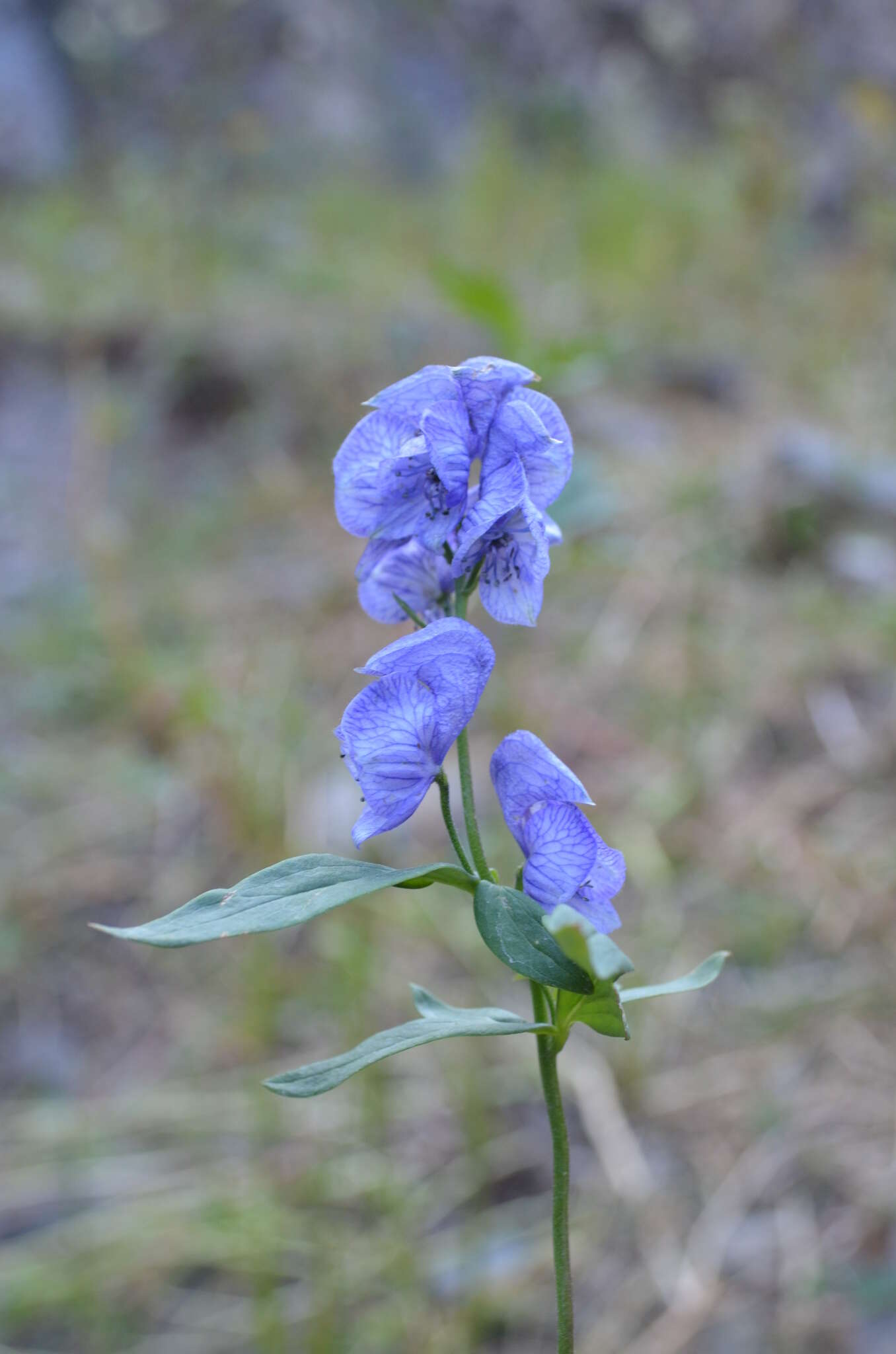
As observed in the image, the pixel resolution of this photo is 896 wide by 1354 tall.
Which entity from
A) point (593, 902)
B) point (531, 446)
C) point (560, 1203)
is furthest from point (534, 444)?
point (560, 1203)

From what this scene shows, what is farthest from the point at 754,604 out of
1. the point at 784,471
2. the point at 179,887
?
the point at 179,887

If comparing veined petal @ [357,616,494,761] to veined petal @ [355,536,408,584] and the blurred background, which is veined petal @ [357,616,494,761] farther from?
the blurred background

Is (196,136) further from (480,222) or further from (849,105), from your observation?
(849,105)

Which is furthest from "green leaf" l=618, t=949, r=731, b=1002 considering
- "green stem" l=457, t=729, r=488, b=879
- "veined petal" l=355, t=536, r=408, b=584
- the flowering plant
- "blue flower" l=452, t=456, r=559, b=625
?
"veined petal" l=355, t=536, r=408, b=584

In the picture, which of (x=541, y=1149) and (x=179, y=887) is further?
(x=179, y=887)

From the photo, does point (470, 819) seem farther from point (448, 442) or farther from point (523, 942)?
point (448, 442)

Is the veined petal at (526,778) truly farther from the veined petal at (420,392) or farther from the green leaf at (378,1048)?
the veined petal at (420,392)

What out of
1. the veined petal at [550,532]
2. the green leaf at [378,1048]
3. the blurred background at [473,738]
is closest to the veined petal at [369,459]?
the veined petal at [550,532]
